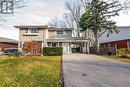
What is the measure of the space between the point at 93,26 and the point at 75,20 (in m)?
17.2

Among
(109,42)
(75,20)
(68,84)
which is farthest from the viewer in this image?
(75,20)

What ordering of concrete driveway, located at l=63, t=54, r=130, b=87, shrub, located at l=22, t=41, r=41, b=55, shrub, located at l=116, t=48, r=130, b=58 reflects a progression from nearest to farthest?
1. concrete driveway, located at l=63, t=54, r=130, b=87
2. shrub, located at l=116, t=48, r=130, b=58
3. shrub, located at l=22, t=41, r=41, b=55

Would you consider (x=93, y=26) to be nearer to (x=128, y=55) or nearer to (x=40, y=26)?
(x=40, y=26)

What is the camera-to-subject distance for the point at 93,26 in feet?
164

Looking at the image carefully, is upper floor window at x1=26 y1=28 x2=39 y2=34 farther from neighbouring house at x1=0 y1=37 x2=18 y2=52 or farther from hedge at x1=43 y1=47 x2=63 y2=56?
neighbouring house at x1=0 y1=37 x2=18 y2=52

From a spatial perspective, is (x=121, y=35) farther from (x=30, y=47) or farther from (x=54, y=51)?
(x=30, y=47)

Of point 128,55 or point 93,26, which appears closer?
point 128,55

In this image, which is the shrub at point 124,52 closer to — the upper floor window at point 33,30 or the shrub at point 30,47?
the shrub at point 30,47

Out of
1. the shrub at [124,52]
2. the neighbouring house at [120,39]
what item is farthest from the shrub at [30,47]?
the neighbouring house at [120,39]

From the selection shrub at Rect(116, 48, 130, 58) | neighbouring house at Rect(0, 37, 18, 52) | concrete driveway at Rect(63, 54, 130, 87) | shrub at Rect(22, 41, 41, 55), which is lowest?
concrete driveway at Rect(63, 54, 130, 87)

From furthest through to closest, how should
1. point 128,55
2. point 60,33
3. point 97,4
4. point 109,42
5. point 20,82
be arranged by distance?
point 109,42, point 60,33, point 97,4, point 128,55, point 20,82

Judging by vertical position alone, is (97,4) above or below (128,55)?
above

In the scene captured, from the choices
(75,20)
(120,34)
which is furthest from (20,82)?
(75,20)

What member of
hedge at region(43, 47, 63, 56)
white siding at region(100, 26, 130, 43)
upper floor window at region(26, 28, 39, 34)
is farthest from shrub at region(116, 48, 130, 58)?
upper floor window at region(26, 28, 39, 34)
